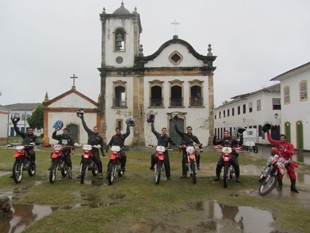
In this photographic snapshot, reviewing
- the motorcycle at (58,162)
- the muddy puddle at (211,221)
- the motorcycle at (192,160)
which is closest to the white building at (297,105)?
the motorcycle at (192,160)

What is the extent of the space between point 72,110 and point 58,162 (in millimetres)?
16551

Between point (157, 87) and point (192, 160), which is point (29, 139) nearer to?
point (192, 160)

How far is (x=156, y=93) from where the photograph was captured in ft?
83.6

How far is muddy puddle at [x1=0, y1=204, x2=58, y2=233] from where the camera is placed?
458 cm

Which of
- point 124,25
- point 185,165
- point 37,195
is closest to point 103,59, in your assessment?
point 124,25

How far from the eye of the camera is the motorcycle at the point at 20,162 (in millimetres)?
7945

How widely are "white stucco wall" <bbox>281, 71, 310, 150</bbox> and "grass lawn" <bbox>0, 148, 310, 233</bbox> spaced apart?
13.8m

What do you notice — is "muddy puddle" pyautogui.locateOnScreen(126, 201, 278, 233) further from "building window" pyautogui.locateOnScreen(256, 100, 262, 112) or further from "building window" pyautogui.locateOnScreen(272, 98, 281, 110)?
"building window" pyautogui.locateOnScreen(256, 100, 262, 112)

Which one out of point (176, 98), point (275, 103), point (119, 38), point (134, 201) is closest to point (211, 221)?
point (134, 201)

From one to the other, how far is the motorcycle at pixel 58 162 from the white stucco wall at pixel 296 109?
1780 cm

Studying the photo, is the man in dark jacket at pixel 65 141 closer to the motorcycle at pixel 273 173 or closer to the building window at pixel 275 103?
the motorcycle at pixel 273 173

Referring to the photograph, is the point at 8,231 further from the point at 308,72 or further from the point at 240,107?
the point at 240,107

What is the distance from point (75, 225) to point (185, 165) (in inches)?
199

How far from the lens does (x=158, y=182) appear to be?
8109mm
